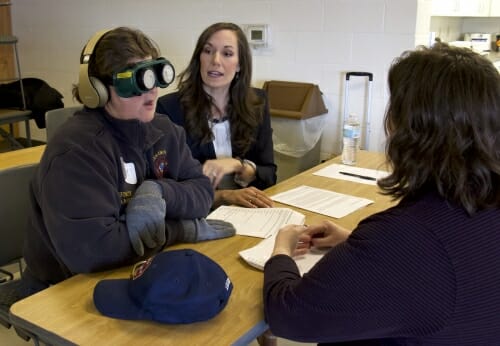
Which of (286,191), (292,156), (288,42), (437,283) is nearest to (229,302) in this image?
(437,283)

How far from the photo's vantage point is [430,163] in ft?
2.97

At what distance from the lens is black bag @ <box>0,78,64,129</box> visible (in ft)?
13.1

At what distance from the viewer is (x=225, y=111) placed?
7.40 feet

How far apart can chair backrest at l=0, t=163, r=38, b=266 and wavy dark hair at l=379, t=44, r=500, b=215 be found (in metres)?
1.28

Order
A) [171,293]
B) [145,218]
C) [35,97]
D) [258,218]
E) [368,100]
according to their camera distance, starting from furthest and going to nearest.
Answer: [35,97] < [368,100] < [258,218] < [145,218] < [171,293]

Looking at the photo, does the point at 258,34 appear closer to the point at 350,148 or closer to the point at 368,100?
the point at 368,100

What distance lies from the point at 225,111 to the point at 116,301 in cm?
132

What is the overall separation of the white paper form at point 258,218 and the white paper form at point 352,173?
48cm

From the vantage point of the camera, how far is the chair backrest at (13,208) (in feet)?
5.56

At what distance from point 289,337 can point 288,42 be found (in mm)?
2485

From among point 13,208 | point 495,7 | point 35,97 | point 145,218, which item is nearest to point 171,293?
point 145,218

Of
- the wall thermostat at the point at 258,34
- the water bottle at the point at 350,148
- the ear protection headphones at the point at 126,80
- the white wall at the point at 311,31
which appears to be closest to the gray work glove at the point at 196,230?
the ear protection headphones at the point at 126,80

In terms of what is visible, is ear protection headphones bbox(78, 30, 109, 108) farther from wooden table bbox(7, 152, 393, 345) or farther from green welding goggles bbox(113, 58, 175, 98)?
wooden table bbox(7, 152, 393, 345)

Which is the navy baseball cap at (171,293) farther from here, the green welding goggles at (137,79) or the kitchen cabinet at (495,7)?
the kitchen cabinet at (495,7)
